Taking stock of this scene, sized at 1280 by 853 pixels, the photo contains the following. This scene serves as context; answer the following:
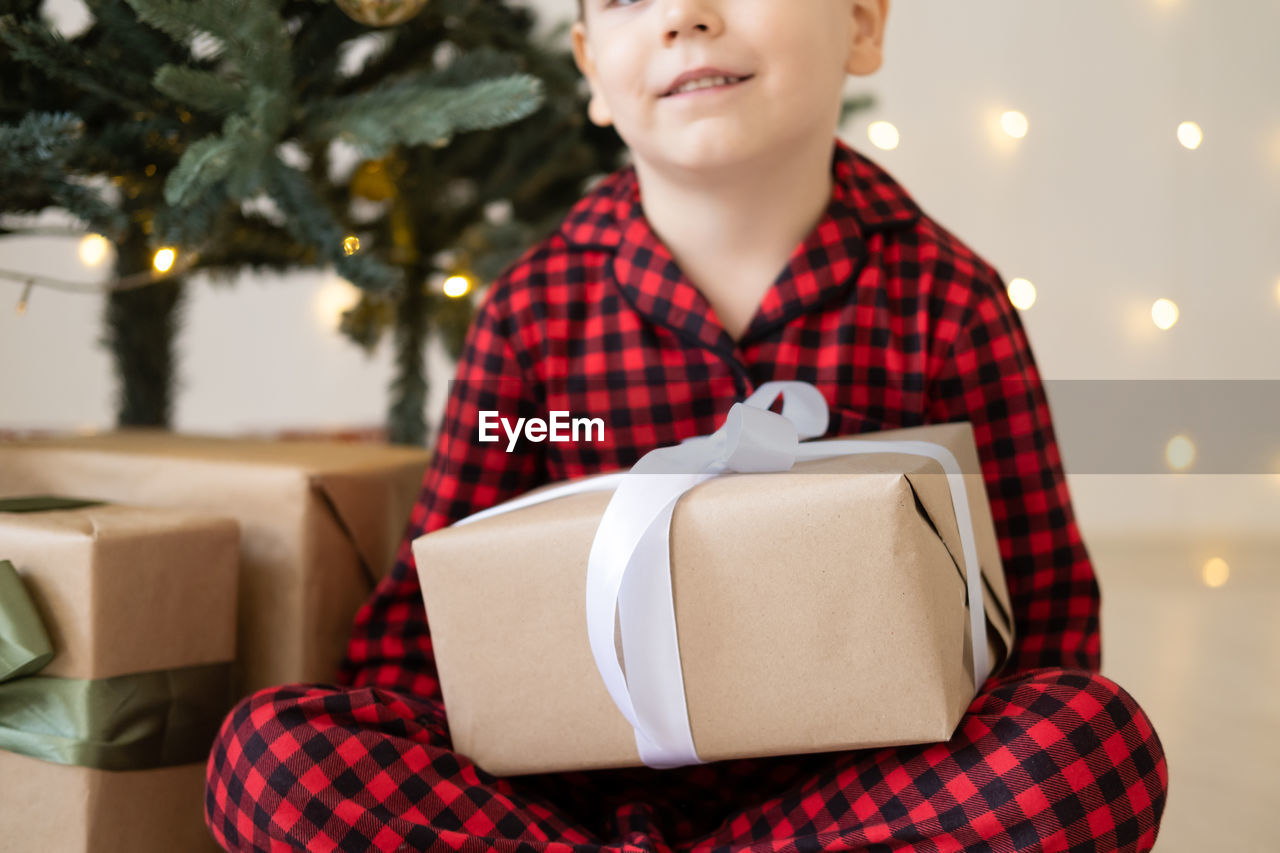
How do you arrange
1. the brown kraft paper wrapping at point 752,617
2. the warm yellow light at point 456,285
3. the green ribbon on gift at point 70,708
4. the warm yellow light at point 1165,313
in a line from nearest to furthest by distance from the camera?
1. the brown kraft paper wrapping at point 752,617
2. the green ribbon on gift at point 70,708
3. the warm yellow light at point 1165,313
4. the warm yellow light at point 456,285

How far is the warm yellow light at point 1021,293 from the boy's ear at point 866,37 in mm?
251

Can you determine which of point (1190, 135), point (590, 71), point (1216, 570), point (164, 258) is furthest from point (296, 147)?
point (1216, 570)

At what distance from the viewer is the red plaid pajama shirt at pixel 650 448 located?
2.16ft

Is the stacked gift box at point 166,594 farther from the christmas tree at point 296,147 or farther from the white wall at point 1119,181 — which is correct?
the white wall at point 1119,181

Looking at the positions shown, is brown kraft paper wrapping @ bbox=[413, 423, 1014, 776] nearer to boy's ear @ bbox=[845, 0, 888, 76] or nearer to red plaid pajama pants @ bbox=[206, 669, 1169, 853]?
red plaid pajama pants @ bbox=[206, 669, 1169, 853]

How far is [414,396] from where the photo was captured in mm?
1194

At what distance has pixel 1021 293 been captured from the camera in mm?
1003

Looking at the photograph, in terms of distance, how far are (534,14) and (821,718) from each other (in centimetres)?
86

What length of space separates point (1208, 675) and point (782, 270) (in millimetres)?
672

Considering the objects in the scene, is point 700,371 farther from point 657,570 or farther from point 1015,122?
point 1015,122

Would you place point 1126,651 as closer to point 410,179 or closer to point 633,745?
point 633,745

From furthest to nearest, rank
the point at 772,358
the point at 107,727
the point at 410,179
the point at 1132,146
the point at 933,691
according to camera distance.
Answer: the point at 410,179 < the point at 1132,146 < the point at 772,358 < the point at 107,727 < the point at 933,691

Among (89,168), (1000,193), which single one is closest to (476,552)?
(89,168)

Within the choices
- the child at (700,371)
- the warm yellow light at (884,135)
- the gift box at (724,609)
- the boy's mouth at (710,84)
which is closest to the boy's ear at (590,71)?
the child at (700,371)
